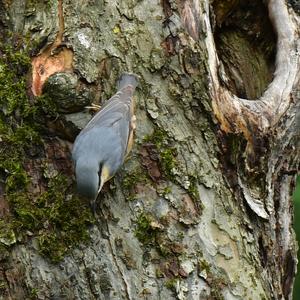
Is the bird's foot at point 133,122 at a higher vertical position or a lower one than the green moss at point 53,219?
higher

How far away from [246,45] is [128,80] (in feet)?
4.22

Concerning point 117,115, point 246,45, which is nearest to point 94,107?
point 117,115

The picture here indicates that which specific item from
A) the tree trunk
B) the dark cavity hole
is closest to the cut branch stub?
the tree trunk

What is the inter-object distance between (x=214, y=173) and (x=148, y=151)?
0.30 metres

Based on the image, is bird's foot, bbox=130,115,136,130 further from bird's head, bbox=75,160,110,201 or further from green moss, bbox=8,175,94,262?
green moss, bbox=8,175,94,262

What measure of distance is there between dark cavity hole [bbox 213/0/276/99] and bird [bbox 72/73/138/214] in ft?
3.40

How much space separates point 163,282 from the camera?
2.77 metres

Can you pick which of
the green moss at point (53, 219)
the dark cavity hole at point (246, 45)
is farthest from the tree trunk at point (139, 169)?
the dark cavity hole at point (246, 45)

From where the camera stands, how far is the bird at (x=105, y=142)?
2746 mm

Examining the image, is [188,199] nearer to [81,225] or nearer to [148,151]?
[148,151]

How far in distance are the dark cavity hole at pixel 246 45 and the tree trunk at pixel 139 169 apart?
61 centimetres

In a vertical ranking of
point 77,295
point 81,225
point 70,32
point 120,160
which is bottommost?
point 77,295

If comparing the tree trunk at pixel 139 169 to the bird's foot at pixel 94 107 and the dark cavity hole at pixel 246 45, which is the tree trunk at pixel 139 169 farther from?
the dark cavity hole at pixel 246 45

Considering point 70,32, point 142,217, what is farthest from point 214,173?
point 70,32
